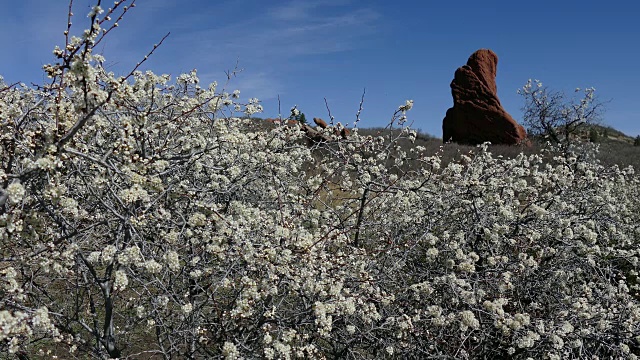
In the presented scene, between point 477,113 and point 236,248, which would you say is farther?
point 477,113

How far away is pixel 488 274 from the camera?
5680mm

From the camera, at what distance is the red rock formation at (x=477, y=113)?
28.6 m

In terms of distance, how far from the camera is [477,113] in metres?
29.0

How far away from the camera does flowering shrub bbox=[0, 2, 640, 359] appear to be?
342 centimetres

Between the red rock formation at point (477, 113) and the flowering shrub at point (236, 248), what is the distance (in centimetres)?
2163

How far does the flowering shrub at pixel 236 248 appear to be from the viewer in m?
3.42

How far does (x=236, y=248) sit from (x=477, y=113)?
90.1 ft

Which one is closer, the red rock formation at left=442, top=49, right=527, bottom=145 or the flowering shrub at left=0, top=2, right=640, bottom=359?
the flowering shrub at left=0, top=2, right=640, bottom=359

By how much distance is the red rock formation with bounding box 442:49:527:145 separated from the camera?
93.9ft

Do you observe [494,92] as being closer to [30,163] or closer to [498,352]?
[498,352]

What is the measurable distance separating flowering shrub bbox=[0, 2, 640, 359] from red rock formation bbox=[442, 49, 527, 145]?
2163 cm

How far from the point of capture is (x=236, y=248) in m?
3.89

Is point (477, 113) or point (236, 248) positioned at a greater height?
point (477, 113)

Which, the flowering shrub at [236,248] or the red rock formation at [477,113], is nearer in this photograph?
the flowering shrub at [236,248]
